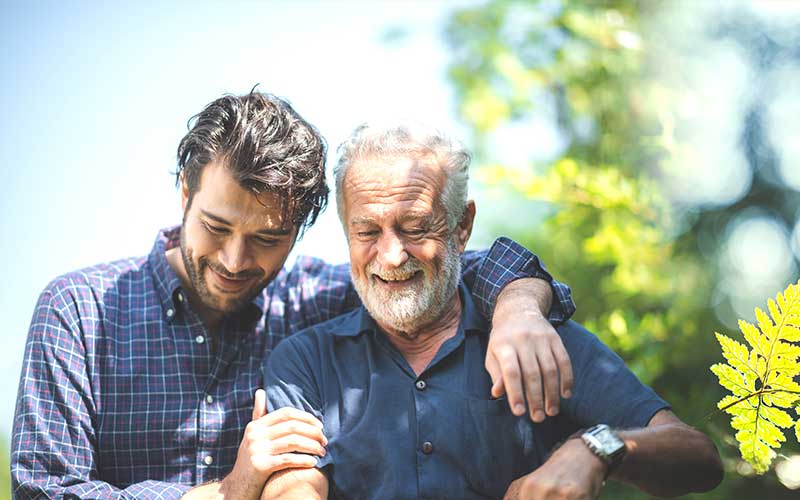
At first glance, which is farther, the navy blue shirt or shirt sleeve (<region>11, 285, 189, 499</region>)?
shirt sleeve (<region>11, 285, 189, 499</region>)

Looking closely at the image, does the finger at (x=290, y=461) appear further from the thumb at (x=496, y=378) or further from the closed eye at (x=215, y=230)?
the closed eye at (x=215, y=230)

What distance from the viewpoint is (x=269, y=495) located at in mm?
2051

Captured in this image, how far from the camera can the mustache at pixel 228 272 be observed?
2545 millimetres

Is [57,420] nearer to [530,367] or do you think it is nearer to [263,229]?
[263,229]

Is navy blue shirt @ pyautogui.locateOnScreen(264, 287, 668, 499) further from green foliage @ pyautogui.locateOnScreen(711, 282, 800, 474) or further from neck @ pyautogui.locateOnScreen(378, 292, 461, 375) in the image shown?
green foliage @ pyautogui.locateOnScreen(711, 282, 800, 474)

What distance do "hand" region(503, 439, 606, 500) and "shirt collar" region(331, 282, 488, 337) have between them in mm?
630

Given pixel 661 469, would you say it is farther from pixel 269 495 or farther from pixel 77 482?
pixel 77 482

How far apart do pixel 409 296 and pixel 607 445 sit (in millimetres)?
777

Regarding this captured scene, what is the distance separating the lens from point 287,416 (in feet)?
7.00

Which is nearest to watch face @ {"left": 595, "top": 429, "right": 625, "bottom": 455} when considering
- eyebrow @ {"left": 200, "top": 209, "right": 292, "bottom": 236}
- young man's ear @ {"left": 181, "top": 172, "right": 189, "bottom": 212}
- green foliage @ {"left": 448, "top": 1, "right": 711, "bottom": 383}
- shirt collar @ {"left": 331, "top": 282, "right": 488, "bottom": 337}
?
shirt collar @ {"left": 331, "top": 282, "right": 488, "bottom": 337}

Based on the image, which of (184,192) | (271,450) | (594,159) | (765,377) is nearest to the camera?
(765,377)

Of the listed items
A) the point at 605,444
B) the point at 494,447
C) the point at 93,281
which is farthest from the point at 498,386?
the point at 93,281

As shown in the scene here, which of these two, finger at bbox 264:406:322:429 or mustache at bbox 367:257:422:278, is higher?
mustache at bbox 367:257:422:278

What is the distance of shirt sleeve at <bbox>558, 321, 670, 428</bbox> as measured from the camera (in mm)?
2105
